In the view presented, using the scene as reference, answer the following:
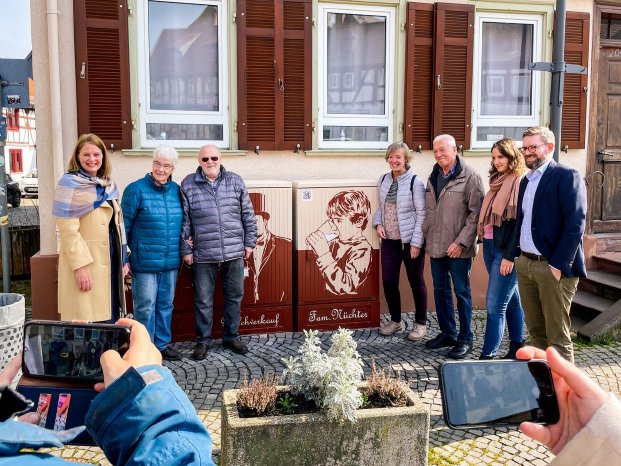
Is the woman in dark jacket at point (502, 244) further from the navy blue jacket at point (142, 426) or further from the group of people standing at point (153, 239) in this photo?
the navy blue jacket at point (142, 426)

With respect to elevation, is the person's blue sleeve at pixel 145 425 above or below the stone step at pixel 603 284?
above

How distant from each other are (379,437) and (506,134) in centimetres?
549

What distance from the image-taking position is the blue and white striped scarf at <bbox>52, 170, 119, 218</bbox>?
4.89m

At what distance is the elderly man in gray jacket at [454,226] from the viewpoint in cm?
569

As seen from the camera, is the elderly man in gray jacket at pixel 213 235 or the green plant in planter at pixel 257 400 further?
the elderly man in gray jacket at pixel 213 235

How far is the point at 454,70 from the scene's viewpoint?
7465 mm

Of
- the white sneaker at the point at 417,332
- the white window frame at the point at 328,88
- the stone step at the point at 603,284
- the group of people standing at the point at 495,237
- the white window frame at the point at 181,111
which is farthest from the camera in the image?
the white window frame at the point at 328,88

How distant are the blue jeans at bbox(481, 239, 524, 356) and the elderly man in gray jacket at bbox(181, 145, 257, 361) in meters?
2.14

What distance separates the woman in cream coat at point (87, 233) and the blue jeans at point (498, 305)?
3067mm

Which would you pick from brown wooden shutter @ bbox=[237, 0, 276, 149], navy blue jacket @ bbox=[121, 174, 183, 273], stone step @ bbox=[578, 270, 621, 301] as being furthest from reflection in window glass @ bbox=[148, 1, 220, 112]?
stone step @ bbox=[578, 270, 621, 301]

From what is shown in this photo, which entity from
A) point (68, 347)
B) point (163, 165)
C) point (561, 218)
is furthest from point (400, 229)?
point (68, 347)

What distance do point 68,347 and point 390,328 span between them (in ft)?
16.5

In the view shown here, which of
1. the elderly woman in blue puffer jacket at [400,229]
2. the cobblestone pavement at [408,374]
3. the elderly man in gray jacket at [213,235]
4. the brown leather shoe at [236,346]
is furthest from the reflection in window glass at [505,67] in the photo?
the brown leather shoe at [236,346]

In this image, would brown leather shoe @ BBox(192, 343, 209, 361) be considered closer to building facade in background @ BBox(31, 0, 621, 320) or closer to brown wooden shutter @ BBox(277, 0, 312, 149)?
building facade in background @ BBox(31, 0, 621, 320)
